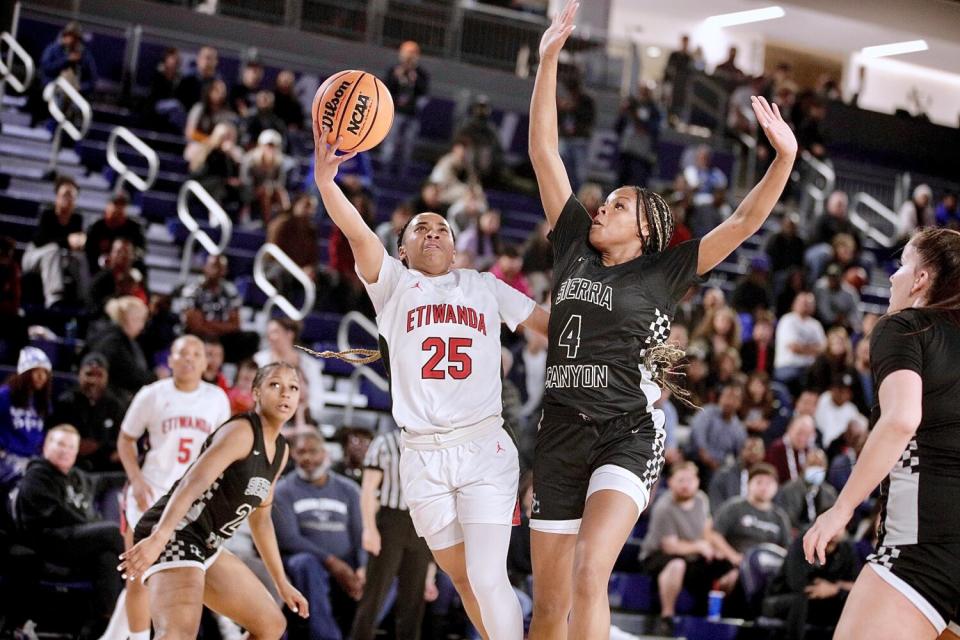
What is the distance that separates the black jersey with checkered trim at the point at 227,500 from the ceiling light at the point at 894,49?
20277mm

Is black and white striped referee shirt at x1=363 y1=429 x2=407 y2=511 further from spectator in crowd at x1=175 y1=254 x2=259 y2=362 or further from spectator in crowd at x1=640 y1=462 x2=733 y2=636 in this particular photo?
spectator in crowd at x1=175 y1=254 x2=259 y2=362

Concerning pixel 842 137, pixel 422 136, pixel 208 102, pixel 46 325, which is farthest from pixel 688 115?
pixel 46 325

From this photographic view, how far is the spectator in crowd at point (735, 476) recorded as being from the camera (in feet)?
35.3

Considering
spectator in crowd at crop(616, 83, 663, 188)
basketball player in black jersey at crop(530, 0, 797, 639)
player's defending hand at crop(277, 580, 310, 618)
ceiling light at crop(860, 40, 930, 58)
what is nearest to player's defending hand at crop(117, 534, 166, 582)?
player's defending hand at crop(277, 580, 310, 618)

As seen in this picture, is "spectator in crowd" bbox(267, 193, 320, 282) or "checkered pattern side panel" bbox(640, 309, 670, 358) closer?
"checkered pattern side panel" bbox(640, 309, 670, 358)

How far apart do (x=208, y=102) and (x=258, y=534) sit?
29.2 feet

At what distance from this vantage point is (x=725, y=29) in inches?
982

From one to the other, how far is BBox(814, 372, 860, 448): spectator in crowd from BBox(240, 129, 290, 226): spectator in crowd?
591 centimetres

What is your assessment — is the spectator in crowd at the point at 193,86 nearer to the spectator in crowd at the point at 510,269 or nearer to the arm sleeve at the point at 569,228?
the spectator in crowd at the point at 510,269

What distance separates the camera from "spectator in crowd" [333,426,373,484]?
31.8 ft

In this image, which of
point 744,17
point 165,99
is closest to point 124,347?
point 165,99

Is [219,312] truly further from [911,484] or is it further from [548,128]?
[911,484]

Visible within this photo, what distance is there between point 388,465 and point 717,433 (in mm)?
4307

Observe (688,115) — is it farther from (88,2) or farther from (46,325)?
(46,325)
